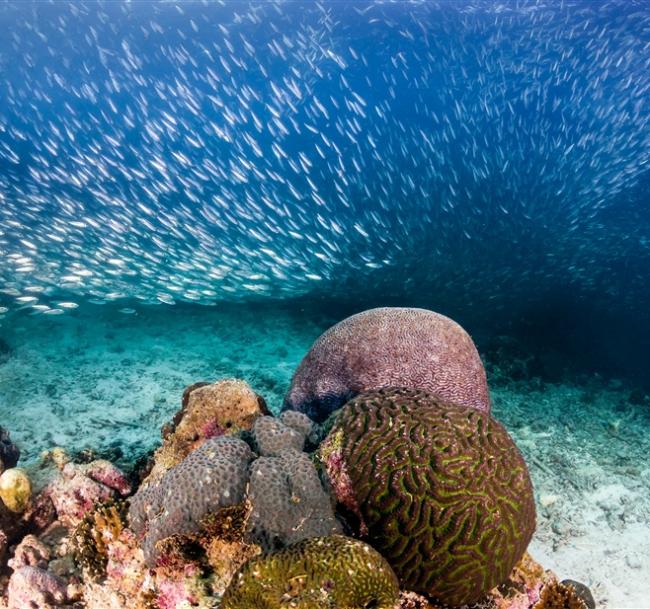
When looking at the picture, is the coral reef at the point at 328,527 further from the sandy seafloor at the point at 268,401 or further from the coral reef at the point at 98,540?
the sandy seafloor at the point at 268,401

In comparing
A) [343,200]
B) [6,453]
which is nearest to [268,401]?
[6,453]

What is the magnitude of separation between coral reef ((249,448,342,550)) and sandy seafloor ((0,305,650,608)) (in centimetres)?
Answer: 423

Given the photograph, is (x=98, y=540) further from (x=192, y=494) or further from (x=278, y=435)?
(x=278, y=435)

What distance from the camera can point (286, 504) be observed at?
8.99 ft

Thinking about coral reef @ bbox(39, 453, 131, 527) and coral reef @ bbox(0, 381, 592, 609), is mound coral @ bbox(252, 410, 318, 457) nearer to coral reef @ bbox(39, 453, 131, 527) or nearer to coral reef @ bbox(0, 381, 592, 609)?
coral reef @ bbox(0, 381, 592, 609)

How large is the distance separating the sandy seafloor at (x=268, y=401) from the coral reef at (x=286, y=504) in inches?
167

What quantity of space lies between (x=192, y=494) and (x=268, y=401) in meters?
7.61

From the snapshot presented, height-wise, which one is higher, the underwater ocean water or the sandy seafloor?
the underwater ocean water

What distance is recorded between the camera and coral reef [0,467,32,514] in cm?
442

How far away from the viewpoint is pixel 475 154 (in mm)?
20469

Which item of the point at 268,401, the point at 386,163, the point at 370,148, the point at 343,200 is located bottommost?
the point at 268,401

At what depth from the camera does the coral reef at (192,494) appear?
8.93ft

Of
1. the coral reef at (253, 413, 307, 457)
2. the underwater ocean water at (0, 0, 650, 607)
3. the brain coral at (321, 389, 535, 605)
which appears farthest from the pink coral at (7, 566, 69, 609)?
the underwater ocean water at (0, 0, 650, 607)

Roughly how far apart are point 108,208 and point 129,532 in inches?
745
